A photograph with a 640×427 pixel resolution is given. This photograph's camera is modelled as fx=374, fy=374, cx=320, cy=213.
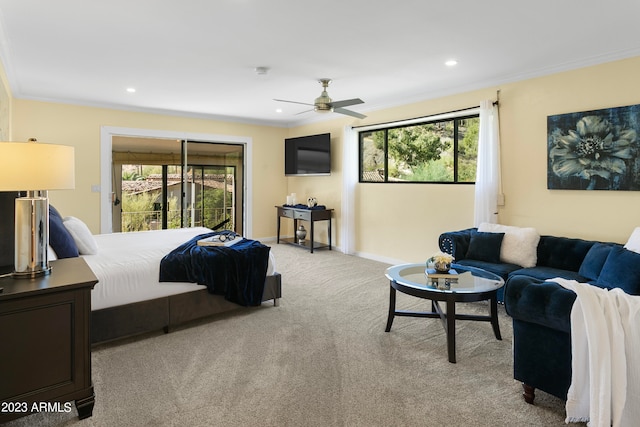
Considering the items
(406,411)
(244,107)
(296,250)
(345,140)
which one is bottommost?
(406,411)

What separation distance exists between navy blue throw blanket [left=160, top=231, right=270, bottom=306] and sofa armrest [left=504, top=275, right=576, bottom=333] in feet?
7.32

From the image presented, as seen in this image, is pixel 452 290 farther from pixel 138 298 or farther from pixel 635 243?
pixel 138 298

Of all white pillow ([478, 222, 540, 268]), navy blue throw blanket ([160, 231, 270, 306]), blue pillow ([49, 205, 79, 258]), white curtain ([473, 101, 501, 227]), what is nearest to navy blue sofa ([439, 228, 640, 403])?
white pillow ([478, 222, 540, 268])

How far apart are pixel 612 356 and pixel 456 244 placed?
2485 mm

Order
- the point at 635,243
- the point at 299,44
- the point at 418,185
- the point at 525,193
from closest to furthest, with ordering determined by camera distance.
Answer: the point at 635,243 < the point at 299,44 < the point at 525,193 < the point at 418,185

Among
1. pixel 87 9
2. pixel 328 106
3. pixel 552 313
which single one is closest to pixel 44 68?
pixel 87 9

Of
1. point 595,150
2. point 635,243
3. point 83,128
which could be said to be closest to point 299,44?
point 595,150

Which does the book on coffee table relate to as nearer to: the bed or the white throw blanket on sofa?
the white throw blanket on sofa

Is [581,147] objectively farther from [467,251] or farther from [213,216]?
[213,216]

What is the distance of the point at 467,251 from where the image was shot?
414cm

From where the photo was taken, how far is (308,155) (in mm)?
7301

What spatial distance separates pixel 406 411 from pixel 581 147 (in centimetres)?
333

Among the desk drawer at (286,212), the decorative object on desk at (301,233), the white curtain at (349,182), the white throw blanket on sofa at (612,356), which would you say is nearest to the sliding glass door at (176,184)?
the desk drawer at (286,212)

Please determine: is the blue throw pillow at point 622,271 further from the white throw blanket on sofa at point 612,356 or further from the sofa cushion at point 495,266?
the white throw blanket on sofa at point 612,356
